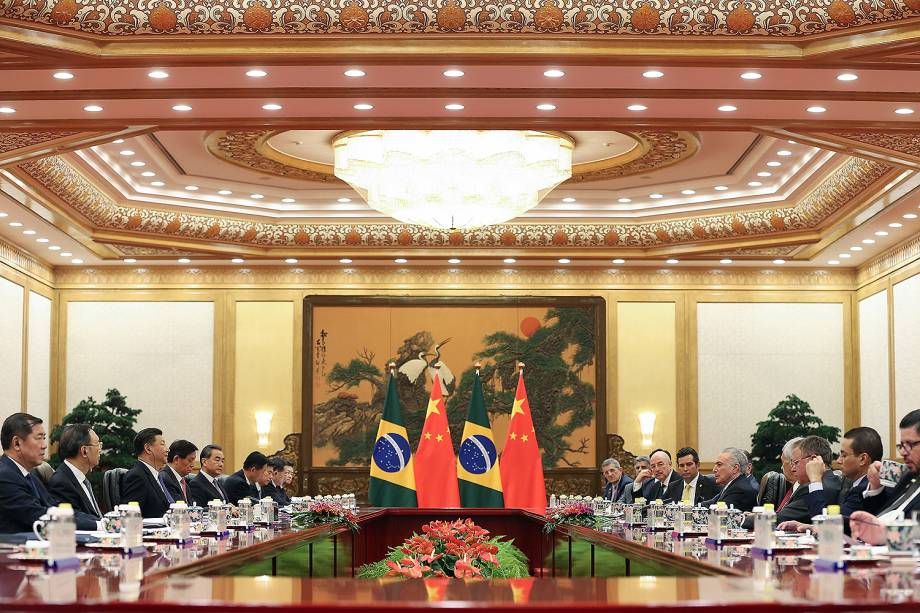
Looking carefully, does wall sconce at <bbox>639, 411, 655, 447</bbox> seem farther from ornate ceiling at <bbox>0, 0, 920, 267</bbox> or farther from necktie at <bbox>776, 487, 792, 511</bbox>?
necktie at <bbox>776, 487, 792, 511</bbox>

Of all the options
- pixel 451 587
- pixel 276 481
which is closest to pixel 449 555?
pixel 451 587

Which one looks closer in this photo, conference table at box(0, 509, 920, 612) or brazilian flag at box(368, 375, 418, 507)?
conference table at box(0, 509, 920, 612)

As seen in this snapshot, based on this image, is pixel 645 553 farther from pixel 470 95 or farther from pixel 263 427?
pixel 263 427

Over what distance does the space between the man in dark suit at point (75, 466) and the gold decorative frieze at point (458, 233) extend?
568cm

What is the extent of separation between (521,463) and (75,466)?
754 centimetres

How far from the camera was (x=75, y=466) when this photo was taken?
686 centimetres

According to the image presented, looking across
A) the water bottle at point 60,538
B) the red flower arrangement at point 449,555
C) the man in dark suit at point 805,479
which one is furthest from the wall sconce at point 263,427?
the water bottle at point 60,538

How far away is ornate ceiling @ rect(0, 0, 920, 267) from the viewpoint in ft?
23.0

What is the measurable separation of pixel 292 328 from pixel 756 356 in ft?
19.0

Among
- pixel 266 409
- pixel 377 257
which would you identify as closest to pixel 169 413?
pixel 266 409

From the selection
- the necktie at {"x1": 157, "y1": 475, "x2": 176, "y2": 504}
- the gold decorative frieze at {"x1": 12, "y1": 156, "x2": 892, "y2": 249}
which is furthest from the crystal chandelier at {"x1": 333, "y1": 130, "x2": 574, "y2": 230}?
the necktie at {"x1": 157, "y1": 475, "x2": 176, "y2": 504}

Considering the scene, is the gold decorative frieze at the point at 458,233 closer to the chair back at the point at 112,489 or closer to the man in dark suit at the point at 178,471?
the man in dark suit at the point at 178,471

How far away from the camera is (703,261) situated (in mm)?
14977

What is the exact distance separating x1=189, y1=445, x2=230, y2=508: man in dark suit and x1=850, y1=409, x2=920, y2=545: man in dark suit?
5047mm
